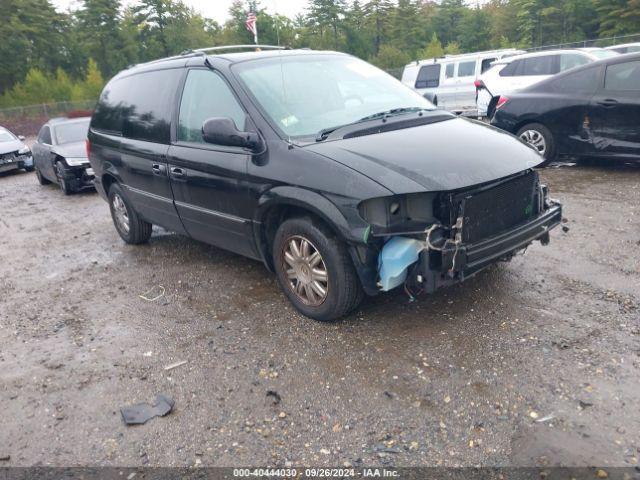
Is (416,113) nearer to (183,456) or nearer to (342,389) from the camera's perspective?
(342,389)

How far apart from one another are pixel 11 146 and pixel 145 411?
1338 centimetres

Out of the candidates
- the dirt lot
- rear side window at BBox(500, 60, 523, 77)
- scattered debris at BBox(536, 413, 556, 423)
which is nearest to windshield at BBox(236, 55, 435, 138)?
the dirt lot

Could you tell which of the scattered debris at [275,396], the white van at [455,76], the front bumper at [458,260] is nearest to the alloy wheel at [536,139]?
the front bumper at [458,260]

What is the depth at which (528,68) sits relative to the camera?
42.3 feet

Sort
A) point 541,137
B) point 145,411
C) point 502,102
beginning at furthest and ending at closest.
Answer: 1. point 502,102
2. point 541,137
3. point 145,411

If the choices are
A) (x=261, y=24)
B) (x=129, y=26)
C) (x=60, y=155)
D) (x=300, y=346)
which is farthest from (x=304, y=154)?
(x=129, y=26)

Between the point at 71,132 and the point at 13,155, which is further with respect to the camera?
the point at 13,155

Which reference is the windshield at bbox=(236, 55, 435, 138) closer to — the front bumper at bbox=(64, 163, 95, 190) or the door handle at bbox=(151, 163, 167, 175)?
the door handle at bbox=(151, 163, 167, 175)

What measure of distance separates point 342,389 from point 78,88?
4297cm

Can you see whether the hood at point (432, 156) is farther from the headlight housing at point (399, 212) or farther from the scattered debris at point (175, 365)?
the scattered debris at point (175, 365)

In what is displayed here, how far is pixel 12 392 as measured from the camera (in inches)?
140

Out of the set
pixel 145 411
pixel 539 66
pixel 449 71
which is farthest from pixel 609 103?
pixel 449 71

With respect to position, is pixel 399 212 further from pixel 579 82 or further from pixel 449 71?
pixel 449 71

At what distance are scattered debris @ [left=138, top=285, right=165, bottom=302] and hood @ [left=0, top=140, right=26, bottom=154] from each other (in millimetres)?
11027
